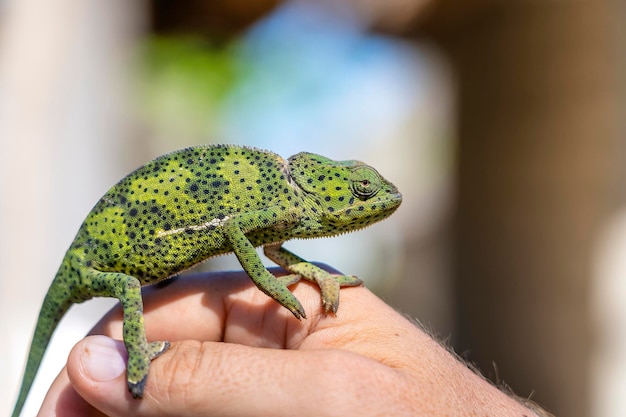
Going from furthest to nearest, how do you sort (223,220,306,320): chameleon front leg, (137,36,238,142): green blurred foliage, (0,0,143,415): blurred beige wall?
(137,36,238,142): green blurred foliage
(0,0,143,415): blurred beige wall
(223,220,306,320): chameleon front leg

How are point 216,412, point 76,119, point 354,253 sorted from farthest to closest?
1. point 354,253
2. point 76,119
3. point 216,412

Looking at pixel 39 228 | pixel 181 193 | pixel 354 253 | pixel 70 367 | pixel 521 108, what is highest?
pixel 521 108

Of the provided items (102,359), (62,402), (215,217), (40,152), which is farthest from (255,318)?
(40,152)

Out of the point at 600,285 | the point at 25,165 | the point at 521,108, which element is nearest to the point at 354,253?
the point at 521,108

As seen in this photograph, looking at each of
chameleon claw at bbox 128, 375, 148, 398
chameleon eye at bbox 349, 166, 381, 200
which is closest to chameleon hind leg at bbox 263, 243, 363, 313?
chameleon eye at bbox 349, 166, 381, 200

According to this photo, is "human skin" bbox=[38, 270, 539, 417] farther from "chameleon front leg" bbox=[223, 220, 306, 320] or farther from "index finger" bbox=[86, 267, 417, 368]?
"chameleon front leg" bbox=[223, 220, 306, 320]

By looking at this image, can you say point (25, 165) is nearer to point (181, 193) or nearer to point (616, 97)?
point (181, 193)
